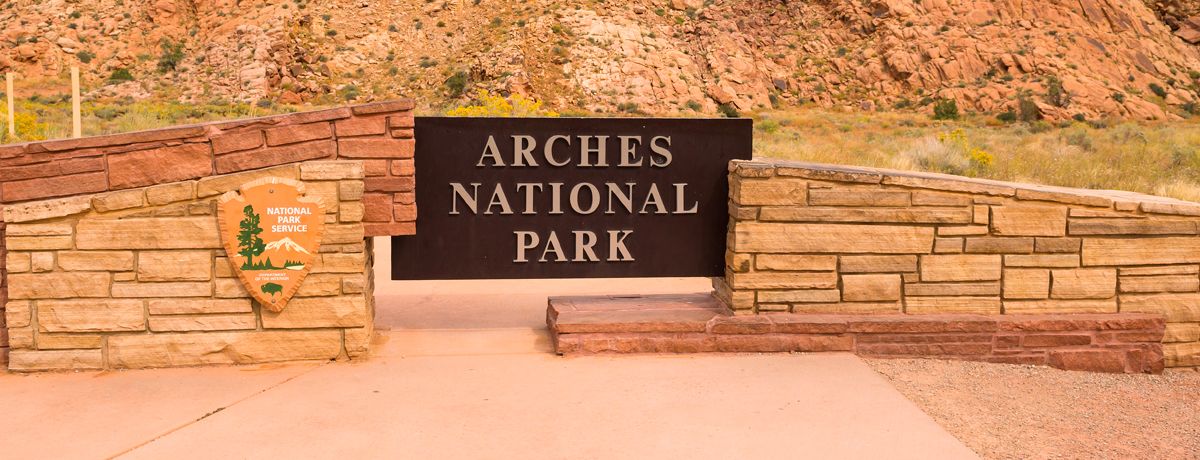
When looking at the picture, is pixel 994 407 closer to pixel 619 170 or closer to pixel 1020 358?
pixel 1020 358

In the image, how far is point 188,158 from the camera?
6.15 meters

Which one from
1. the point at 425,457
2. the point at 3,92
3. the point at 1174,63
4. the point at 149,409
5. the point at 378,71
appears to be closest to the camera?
the point at 425,457

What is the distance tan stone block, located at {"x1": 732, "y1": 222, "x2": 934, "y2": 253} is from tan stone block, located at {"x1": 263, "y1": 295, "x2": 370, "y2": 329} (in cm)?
241

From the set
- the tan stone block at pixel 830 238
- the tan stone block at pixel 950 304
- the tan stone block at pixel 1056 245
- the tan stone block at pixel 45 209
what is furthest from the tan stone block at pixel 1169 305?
the tan stone block at pixel 45 209

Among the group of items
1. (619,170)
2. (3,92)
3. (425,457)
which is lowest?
(425,457)

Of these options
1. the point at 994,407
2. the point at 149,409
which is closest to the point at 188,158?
the point at 149,409

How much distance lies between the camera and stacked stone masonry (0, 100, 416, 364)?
605 centimetres

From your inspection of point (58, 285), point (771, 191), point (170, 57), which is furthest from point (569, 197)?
point (170, 57)

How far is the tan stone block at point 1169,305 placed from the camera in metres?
6.80

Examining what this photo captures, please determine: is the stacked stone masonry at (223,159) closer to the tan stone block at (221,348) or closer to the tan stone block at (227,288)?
the tan stone block at (227,288)

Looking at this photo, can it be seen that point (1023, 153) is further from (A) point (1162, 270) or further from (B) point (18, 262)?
(B) point (18, 262)

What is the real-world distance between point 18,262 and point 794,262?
467 centimetres

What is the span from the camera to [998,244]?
21.9ft

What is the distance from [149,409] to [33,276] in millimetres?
1280
